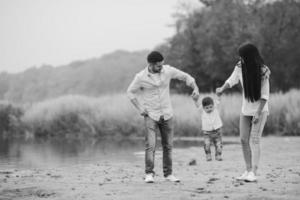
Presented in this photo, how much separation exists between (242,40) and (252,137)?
2626 centimetres

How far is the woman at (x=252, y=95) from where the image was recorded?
8.95 m

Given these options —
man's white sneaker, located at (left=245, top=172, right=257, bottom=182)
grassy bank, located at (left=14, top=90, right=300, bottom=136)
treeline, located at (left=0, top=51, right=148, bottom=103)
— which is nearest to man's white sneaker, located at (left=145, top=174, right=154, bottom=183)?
man's white sneaker, located at (left=245, top=172, right=257, bottom=182)

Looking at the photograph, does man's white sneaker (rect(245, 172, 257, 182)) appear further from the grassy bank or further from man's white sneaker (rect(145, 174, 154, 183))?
the grassy bank

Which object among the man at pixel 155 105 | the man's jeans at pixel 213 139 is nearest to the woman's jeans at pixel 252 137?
the man at pixel 155 105

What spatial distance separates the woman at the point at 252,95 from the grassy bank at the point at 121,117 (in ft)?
43.1

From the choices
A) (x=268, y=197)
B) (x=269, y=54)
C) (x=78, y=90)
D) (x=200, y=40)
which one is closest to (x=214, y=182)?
(x=268, y=197)

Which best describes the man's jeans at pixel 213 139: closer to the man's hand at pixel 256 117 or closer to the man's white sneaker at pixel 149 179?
the man's white sneaker at pixel 149 179

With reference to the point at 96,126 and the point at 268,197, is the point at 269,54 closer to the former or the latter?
the point at 96,126

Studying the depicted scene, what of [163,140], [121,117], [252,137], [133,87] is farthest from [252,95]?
[121,117]

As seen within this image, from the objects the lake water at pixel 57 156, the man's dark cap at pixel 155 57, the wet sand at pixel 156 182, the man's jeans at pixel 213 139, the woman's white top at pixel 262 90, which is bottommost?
the wet sand at pixel 156 182

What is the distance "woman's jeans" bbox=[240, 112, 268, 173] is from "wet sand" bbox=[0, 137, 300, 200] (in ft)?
1.02

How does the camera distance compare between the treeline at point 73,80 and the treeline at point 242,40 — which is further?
the treeline at point 73,80

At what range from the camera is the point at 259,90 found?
29.4ft

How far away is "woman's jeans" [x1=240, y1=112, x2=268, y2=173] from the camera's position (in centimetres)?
911
